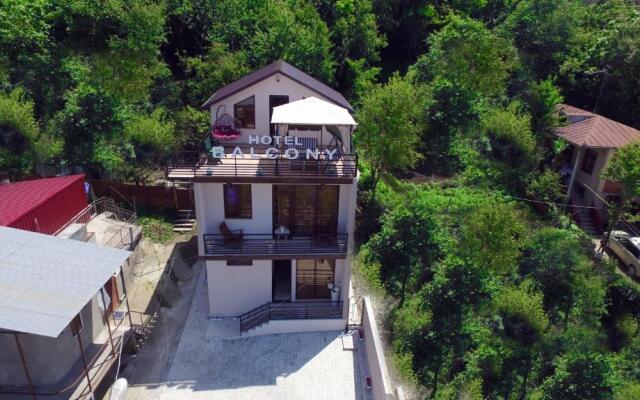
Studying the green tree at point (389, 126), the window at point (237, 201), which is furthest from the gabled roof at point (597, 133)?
the window at point (237, 201)

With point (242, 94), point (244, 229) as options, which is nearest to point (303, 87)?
point (242, 94)

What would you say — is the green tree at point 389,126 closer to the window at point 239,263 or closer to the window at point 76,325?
the window at point 239,263

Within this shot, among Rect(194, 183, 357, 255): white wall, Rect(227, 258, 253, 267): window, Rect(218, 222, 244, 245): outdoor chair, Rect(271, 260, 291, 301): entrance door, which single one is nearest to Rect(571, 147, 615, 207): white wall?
Rect(194, 183, 357, 255): white wall

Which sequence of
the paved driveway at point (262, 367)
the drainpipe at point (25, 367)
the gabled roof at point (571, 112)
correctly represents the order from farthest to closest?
1. the gabled roof at point (571, 112)
2. the paved driveway at point (262, 367)
3. the drainpipe at point (25, 367)

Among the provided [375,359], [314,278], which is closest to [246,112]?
[314,278]

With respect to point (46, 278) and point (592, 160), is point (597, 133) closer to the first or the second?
point (592, 160)

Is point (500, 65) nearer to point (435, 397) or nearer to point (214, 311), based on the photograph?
point (435, 397)
